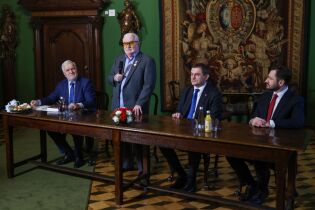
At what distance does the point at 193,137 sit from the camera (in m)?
2.97

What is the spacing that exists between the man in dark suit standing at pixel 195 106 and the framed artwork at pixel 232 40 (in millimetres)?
2550

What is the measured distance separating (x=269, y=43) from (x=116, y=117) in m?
3.79

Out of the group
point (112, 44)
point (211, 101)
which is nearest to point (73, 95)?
point (211, 101)

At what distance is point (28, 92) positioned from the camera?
776 centimetres

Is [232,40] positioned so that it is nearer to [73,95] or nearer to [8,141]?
[73,95]

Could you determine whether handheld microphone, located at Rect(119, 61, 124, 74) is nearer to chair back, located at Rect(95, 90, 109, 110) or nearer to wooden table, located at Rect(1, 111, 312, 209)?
wooden table, located at Rect(1, 111, 312, 209)

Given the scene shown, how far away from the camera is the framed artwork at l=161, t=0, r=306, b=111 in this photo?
248 inches

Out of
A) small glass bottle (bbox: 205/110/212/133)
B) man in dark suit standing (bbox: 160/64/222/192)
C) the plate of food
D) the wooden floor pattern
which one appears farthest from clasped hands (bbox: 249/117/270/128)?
the plate of food

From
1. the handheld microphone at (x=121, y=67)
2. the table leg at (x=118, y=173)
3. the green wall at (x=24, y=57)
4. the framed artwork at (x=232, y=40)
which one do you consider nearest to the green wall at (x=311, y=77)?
the framed artwork at (x=232, y=40)

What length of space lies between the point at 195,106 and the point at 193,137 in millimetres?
886

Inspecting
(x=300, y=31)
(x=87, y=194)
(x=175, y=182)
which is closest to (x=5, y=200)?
(x=87, y=194)

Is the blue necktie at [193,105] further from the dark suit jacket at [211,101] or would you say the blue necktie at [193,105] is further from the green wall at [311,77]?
the green wall at [311,77]

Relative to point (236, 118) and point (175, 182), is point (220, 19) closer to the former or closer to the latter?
point (236, 118)

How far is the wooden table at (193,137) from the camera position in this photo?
108 inches
